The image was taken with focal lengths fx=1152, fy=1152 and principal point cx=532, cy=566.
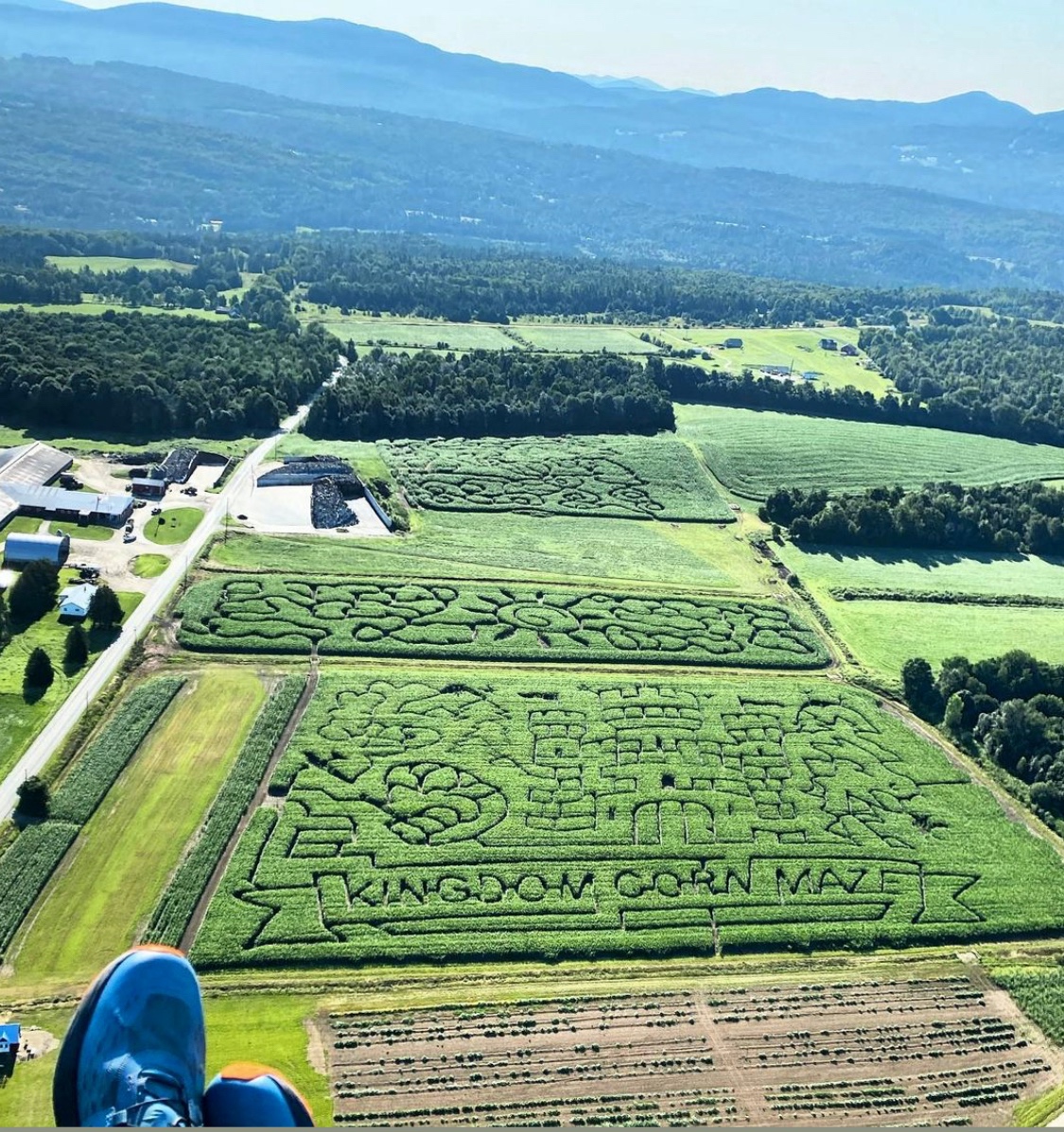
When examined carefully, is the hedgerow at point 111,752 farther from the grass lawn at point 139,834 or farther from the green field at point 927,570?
the green field at point 927,570

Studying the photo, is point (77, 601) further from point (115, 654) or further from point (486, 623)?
point (486, 623)

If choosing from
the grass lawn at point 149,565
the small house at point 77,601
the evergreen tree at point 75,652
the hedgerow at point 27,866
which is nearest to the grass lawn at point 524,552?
the grass lawn at point 149,565

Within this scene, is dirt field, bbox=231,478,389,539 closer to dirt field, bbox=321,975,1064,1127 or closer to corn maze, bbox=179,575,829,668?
corn maze, bbox=179,575,829,668

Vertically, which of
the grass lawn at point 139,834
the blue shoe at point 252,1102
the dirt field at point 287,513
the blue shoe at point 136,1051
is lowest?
the dirt field at point 287,513

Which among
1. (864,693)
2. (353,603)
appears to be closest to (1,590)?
(353,603)

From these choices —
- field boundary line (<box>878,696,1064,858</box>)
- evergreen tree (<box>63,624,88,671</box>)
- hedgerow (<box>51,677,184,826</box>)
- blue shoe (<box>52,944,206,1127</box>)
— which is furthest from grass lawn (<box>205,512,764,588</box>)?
blue shoe (<box>52,944,206,1127</box>)

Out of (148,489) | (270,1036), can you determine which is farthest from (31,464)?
(270,1036)
